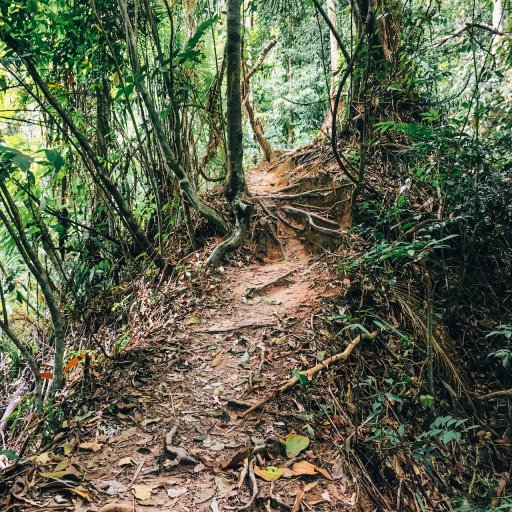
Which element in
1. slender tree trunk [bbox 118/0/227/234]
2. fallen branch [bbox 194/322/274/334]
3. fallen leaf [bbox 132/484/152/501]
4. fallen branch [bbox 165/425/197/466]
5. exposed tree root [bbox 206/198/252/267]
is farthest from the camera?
exposed tree root [bbox 206/198/252/267]

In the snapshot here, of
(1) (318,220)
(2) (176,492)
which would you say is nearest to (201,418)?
(2) (176,492)

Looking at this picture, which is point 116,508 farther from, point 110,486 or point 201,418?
point 201,418

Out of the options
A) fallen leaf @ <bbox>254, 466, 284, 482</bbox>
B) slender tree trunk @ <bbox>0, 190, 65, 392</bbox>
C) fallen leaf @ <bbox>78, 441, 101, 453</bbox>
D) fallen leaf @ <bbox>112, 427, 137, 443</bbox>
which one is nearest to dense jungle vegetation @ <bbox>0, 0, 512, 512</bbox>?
slender tree trunk @ <bbox>0, 190, 65, 392</bbox>

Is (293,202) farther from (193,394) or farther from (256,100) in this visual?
(256,100)

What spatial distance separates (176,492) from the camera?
6.53ft

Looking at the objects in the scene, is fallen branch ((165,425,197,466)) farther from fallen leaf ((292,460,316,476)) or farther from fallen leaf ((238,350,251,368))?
fallen leaf ((238,350,251,368))

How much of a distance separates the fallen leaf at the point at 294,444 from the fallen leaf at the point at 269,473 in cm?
13

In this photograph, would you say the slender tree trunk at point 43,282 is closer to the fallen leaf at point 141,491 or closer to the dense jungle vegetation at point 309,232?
the dense jungle vegetation at point 309,232

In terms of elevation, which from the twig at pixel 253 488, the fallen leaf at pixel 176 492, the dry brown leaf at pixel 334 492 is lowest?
the dry brown leaf at pixel 334 492

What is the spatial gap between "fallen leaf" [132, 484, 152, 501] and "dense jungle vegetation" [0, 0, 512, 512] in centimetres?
30

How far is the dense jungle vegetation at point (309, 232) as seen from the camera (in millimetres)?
2605

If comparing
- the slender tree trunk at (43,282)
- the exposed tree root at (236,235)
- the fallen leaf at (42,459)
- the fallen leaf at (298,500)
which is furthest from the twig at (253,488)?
the exposed tree root at (236,235)

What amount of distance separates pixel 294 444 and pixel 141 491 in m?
0.84

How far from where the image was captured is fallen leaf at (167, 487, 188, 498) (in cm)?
197
